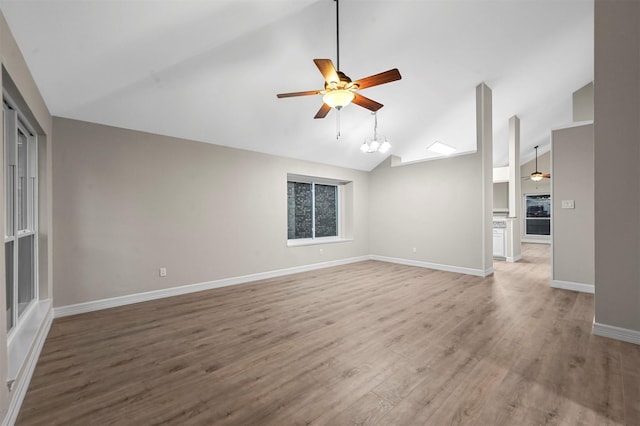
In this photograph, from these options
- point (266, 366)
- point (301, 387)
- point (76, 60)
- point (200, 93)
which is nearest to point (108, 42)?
point (76, 60)

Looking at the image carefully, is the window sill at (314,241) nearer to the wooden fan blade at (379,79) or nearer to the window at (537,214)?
the wooden fan blade at (379,79)

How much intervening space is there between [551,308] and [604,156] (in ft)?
6.32

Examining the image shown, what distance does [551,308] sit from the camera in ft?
11.6

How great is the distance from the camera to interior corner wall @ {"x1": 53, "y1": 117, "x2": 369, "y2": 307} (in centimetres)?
341

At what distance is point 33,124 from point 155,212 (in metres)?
1.57

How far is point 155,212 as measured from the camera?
399cm

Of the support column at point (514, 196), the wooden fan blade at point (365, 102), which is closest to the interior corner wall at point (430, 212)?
the support column at point (514, 196)

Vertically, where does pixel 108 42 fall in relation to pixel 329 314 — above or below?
above

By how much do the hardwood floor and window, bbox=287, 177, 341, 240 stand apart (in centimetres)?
250

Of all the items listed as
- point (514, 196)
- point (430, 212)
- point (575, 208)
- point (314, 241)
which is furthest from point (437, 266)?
point (514, 196)

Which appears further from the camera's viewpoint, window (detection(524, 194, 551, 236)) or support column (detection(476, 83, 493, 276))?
window (detection(524, 194, 551, 236))

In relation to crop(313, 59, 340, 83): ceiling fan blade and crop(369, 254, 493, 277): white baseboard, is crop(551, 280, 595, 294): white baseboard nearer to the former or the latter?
crop(369, 254, 493, 277): white baseboard

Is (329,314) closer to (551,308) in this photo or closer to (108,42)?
(551,308)

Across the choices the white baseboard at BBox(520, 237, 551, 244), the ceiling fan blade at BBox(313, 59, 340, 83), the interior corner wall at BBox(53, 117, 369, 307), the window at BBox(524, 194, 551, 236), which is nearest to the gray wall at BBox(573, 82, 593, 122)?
the window at BBox(524, 194, 551, 236)
